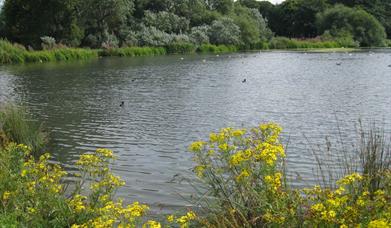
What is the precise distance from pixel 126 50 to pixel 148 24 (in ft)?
34.1

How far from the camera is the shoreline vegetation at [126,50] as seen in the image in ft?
153

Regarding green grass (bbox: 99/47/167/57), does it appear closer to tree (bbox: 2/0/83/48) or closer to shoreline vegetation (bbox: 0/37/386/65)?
shoreline vegetation (bbox: 0/37/386/65)

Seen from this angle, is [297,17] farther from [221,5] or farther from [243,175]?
[243,175]

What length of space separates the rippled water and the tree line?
26.0 meters

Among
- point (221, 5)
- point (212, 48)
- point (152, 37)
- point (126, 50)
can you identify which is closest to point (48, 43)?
point (126, 50)

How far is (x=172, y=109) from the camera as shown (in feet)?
63.9

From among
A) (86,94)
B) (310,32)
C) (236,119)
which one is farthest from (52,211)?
(310,32)

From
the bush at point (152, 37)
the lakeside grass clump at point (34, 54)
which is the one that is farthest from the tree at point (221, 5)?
the lakeside grass clump at point (34, 54)

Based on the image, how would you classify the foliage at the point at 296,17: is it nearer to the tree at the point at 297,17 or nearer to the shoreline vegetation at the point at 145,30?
the tree at the point at 297,17

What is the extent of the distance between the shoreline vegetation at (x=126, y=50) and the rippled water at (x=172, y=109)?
41.4ft

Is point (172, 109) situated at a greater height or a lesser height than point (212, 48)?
lesser

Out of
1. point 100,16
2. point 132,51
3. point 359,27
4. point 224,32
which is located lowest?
point 132,51

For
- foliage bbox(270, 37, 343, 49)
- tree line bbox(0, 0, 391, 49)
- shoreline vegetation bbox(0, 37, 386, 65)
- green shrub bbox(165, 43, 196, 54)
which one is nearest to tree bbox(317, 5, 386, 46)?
tree line bbox(0, 0, 391, 49)

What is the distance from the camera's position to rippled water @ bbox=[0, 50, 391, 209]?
1135cm
